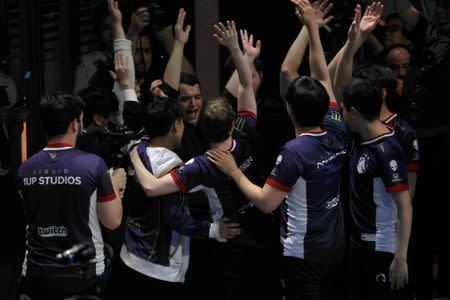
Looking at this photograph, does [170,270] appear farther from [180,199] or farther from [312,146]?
[312,146]

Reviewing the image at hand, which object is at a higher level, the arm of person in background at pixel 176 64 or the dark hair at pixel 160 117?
the arm of person in background at pixel 176 64

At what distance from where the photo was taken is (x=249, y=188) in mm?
3174

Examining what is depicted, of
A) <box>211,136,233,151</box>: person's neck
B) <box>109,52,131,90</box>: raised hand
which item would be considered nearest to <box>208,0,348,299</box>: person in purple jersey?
<box>211,136,233,151</box>: person's neck

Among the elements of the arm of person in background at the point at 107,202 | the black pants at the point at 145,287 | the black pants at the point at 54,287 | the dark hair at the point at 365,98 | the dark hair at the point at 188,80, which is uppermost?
the dark hair at the point at 188,80

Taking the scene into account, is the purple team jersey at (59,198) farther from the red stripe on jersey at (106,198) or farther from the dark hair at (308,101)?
the dark hair at (308,101)

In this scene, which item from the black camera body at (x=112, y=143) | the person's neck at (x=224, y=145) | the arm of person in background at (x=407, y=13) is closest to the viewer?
the person's neck at (x=224, y=145)

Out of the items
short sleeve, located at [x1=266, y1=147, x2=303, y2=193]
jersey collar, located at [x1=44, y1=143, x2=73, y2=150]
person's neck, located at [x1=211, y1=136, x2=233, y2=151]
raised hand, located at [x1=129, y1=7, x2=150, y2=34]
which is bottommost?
short sleeve, located at [x1=266, y1=147, x2=303, y2=193]

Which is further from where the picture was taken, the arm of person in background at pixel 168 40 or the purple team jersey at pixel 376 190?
the arm of person in background at pixel 168 40

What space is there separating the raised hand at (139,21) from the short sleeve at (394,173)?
8.08 ft

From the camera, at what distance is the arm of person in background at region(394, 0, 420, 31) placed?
470cm

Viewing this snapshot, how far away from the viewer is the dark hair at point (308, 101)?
308 cm

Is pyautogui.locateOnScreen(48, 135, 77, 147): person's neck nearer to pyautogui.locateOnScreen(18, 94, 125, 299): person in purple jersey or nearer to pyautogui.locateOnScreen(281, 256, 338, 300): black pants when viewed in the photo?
pyautogui.locateOnScreen(18, 94, 125, 299): person in purple jersey

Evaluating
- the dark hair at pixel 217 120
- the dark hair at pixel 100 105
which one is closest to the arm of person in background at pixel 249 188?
the dark hair at pixel 217 120

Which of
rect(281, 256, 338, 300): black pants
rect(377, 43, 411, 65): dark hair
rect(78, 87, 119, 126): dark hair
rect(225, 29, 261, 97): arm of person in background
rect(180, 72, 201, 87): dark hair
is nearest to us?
rect(281, 256, 338, 300): black pants
